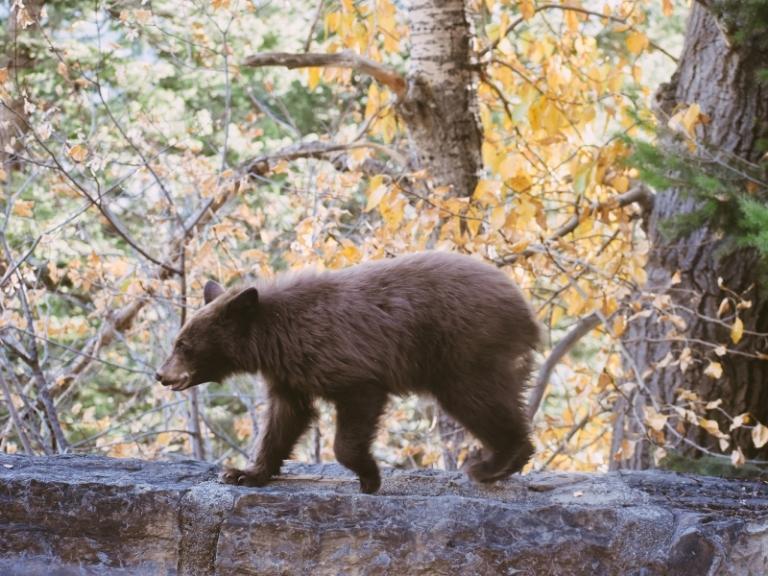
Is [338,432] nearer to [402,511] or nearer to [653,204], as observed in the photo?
[402,511]

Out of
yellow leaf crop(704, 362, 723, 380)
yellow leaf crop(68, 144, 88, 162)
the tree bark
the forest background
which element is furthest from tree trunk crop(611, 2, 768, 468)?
yellow leaf crop(68, 144, 88, 162)

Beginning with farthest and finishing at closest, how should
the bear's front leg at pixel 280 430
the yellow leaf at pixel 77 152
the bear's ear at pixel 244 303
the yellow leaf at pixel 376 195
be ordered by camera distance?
the yellow leaf at pixel 376 195
the yellow leaf at pixel 77 152
the bear's front leg at pixel 280 430
the bear's ear at pixel 244 303

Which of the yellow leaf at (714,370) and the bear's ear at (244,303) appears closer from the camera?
the bear's ear at (244,303)

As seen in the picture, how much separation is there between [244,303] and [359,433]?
0.68m

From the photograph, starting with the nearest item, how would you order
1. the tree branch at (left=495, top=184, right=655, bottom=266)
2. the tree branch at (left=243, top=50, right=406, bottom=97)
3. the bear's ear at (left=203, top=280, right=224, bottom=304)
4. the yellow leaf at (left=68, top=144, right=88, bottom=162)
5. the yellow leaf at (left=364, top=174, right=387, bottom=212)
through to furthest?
the bear's ear at (left=203, top=280, right=224, bottom=304), the yellow leaf at (left=68, top=144, right=88, bottom=162), the yellow leaf at (left=364, top=174, right=387, bottom=212), the tree branch at (left=243, top=50, right=406, bottom=97), the tree branch at (left=495, top=184, right=655, bottom=266)

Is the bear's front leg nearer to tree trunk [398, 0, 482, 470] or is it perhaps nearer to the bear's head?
the bear's head

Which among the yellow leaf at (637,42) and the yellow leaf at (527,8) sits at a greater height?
→ the yellow leaf at (527,8)

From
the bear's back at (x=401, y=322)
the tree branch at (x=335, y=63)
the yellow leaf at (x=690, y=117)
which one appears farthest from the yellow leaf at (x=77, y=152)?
the yellow leaf at (x=690, y=117)

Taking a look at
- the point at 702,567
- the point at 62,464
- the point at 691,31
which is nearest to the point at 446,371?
the point at 702,567

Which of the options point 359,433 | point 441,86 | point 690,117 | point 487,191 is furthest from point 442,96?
point 359,433

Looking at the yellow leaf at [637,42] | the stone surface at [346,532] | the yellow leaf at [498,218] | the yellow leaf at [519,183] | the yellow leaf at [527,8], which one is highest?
the yellow leaf at [527,8]

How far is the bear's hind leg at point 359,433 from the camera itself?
351 cm

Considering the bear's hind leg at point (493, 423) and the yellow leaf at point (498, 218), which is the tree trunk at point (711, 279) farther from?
the bear's hind leg at point (493, 423)

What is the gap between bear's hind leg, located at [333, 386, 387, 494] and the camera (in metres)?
3.51
